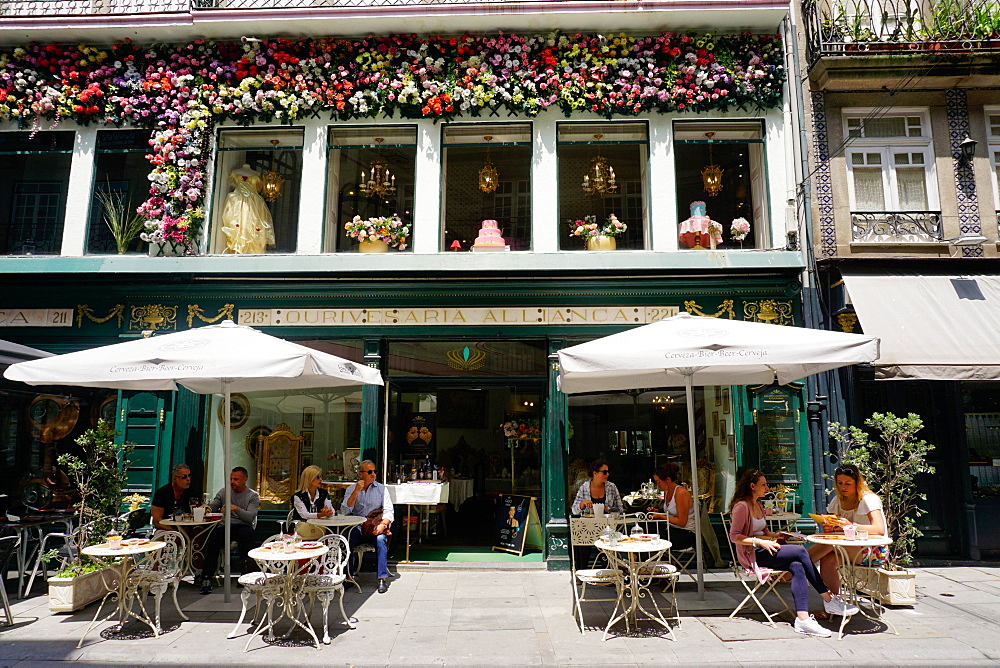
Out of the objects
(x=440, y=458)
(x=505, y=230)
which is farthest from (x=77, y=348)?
(x=505, y=230)

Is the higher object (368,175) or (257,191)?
(368,175)

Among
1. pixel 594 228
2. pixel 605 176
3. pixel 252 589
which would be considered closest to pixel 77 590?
pixel 252 589

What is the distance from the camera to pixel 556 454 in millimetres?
9453

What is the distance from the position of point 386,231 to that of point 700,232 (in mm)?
4897

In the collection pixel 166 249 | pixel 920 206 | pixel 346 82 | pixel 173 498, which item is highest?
pixel 346 82

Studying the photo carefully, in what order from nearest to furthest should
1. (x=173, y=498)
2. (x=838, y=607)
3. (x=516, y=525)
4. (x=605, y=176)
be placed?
(x=838, y=607)
(x=173, y=498)
(x=516, y=525)
(x=605, y=176)

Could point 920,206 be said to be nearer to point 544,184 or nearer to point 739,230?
point 739,230

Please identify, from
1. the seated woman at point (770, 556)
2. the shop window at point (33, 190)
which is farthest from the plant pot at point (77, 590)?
the seated woman at point (770, 556)

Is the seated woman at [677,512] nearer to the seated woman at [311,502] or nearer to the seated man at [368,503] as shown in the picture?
the seated man at [368,503]

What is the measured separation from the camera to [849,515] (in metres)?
7.01

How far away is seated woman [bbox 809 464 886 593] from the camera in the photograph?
6.70 meters

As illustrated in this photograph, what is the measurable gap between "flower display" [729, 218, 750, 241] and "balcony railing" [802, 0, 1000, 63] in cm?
269

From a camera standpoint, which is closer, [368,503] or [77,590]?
[77,590]

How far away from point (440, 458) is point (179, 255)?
204 inches
